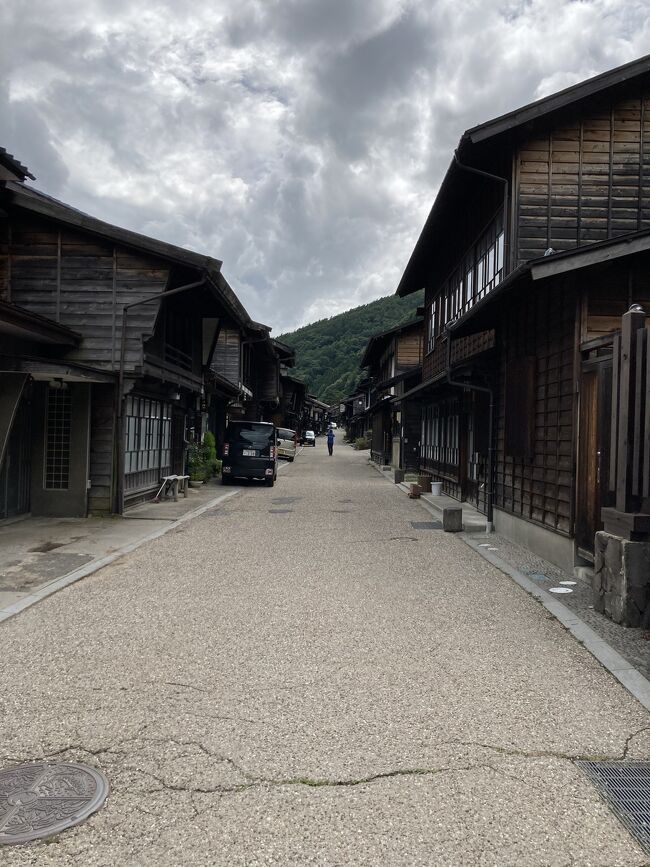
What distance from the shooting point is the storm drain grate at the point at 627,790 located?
2975 mm

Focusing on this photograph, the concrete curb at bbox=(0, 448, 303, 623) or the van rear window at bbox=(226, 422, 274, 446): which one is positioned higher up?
the van rear window at bbox=(226, 422, 274, 446)

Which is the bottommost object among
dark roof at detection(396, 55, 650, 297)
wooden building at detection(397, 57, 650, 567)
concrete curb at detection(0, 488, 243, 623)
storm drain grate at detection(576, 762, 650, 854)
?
concrete curb at detection(0, 488, 243, 623)

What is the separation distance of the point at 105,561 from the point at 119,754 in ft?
19.1

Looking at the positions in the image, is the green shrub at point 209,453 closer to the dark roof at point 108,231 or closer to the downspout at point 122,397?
the downspout at point 122,397

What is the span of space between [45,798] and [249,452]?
1879cm

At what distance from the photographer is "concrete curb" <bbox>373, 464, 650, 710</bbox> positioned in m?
4.62

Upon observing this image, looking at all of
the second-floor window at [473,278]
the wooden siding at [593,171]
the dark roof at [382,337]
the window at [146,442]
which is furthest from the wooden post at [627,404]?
the dark roof at [382,337]

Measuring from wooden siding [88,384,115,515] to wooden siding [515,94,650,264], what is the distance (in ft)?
30.0

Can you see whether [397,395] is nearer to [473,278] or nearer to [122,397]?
[473,278]

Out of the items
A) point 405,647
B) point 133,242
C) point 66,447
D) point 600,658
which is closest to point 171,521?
point 66,447

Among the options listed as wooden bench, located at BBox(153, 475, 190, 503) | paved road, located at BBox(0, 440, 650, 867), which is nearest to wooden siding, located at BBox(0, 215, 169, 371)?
wooden bench, located at BBox(153, 475, 190, 503)

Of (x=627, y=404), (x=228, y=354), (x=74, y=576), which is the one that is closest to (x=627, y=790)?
(x=627, y=404)

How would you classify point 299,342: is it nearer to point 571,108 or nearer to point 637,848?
point 571,108

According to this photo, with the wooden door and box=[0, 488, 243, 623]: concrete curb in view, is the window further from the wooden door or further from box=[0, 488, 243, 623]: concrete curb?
the wooden door
